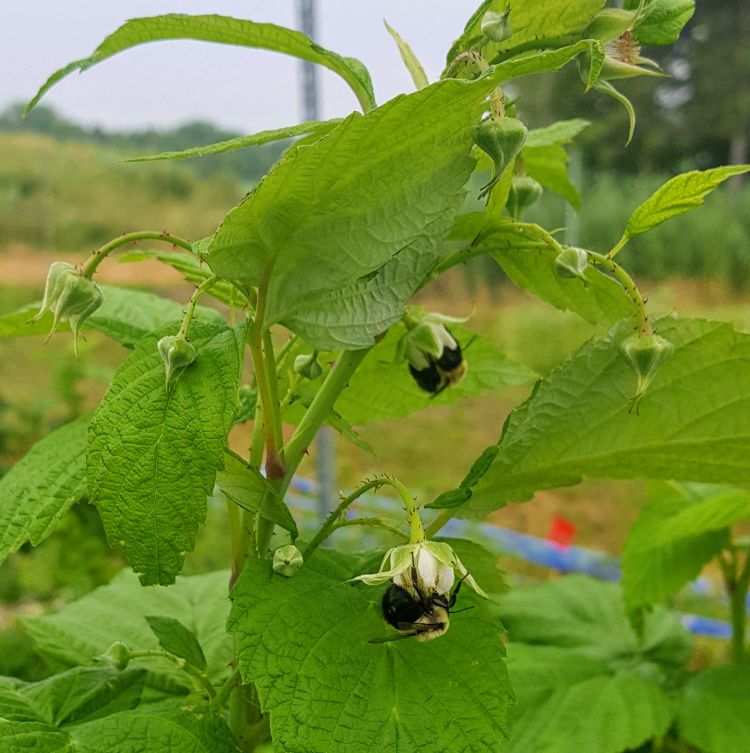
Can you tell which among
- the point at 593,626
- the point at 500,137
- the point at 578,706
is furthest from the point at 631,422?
the point at 593,626

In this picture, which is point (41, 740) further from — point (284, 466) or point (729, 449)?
point (729, 449)

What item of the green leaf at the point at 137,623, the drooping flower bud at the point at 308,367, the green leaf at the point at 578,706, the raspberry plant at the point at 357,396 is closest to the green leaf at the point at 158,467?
the raspberry plant at the point at 357,396

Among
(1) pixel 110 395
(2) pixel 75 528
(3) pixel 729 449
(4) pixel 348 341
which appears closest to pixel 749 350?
(3) pixel 729 449

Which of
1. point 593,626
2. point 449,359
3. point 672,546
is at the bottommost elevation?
point 593,626

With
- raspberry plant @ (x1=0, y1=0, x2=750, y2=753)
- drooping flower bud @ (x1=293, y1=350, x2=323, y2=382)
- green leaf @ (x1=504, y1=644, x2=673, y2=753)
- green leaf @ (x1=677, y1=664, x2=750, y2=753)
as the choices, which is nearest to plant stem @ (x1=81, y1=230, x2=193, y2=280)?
raspberry plant @ (x1=0, y1=0, x2=750, y2=753)

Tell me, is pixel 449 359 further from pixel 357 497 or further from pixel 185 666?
pixel 185 666

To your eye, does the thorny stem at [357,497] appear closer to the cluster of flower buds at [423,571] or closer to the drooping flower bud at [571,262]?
the cluster of flower buds at [423,571]

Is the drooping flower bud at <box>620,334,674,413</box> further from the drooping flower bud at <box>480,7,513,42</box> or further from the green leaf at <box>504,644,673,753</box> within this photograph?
the green leaf at <box>504,644,673,753</box>
